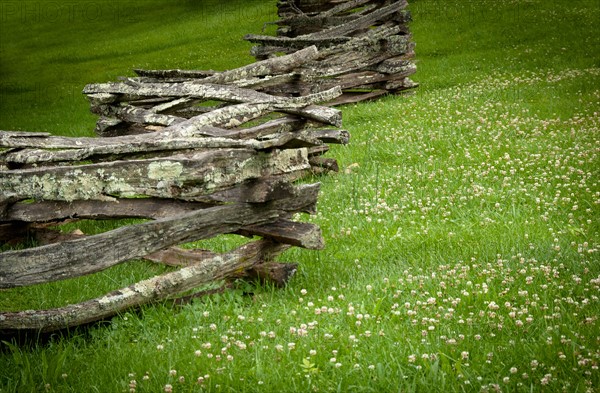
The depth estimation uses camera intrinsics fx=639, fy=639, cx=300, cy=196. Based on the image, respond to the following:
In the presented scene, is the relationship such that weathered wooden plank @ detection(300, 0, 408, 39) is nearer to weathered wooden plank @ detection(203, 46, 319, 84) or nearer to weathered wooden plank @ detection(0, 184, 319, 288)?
weathered wooden plank @ detection(203, 46, 319, 84)

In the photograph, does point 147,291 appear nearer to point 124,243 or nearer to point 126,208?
point 124,243

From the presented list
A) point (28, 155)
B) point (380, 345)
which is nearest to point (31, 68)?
point (28, 155)

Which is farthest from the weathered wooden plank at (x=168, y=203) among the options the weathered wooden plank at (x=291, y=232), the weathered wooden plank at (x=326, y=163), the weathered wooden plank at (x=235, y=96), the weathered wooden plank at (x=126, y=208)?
the weathered wooden plank at (x=326, y=163)

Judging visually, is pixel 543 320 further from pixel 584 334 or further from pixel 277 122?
pixel 277 122

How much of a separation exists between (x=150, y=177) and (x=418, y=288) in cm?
265

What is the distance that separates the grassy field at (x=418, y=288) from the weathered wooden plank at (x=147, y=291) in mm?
183

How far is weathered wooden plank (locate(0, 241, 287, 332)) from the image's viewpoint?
5.30 meters

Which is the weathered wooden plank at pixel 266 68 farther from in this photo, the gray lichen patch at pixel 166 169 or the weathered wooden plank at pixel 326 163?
the gray lichen patch at pixel 166 169

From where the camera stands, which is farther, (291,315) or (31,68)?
(31,68)

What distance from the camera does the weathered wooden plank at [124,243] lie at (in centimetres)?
519

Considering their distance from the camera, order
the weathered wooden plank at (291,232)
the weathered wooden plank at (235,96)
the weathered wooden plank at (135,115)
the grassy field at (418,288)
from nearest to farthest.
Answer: the grassy field at (418,288) → the weathered wooden plank at (291,232) → the weathered wooden plank at (235,96) → the weathered wooden plank at (135,115)

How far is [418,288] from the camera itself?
5898 millimetres

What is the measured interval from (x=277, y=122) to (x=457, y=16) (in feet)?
74.7

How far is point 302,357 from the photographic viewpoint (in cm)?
482
